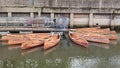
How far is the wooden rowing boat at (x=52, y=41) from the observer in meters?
25.5

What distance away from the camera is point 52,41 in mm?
26391

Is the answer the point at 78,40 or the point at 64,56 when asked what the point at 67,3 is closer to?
the point at 78,40

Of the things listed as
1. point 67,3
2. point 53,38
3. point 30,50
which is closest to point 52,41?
point 53,38

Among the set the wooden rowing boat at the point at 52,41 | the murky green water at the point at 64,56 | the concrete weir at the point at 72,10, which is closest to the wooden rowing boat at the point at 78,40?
the murky green water at the point at 64,56

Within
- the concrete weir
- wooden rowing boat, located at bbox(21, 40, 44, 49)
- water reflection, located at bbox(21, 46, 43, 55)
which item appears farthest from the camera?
the concrete weir

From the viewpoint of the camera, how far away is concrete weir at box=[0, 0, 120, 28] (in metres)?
32.1

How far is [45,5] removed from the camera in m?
32.5

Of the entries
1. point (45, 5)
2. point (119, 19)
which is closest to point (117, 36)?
point (119, 19)

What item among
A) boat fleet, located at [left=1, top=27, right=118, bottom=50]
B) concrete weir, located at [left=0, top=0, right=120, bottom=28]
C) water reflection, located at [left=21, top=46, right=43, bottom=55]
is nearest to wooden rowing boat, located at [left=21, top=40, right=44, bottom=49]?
boat fleet, located at [left=1, top=27, right=118, bottom=50]

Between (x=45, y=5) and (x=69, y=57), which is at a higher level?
(x=45, y=5)

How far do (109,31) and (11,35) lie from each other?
9.24 metres

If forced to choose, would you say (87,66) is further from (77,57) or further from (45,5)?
(45,5)

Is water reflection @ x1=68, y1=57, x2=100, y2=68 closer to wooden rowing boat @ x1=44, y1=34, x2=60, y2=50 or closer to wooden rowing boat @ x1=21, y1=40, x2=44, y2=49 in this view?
wooden rowing boat @ x1=44, y1=34, x2=60, y2=50

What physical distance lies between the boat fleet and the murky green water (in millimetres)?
405
